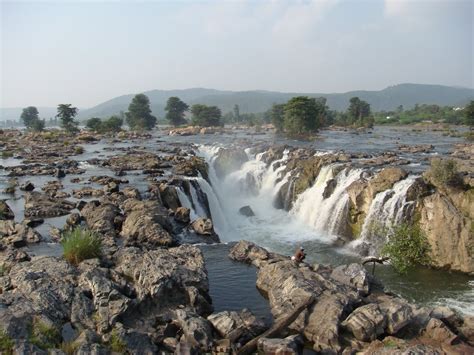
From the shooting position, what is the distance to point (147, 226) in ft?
90.2

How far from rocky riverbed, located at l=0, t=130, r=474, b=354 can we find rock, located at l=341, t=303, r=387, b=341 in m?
0.04

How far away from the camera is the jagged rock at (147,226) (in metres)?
26.7

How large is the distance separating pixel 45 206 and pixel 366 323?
89.1ft

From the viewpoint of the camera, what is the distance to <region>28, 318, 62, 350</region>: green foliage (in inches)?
554

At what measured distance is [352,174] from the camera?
3675 cm

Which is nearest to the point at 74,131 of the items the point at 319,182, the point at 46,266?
the point at 319,182

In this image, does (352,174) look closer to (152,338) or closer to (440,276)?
(440,276)

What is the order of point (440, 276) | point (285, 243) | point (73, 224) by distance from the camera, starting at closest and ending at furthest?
point (440, 276)
point (73, 224)
point (285, 243)

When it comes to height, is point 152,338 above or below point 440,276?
above

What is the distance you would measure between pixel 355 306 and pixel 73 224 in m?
20.7

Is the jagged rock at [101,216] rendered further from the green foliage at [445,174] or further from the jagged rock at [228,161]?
the jagged rock at [228,161]

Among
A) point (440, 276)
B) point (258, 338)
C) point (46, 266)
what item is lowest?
point (440, 276)

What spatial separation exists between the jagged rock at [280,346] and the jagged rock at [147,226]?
12402mm

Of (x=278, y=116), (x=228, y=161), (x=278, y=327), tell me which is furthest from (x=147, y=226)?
(x=278, y=116)
